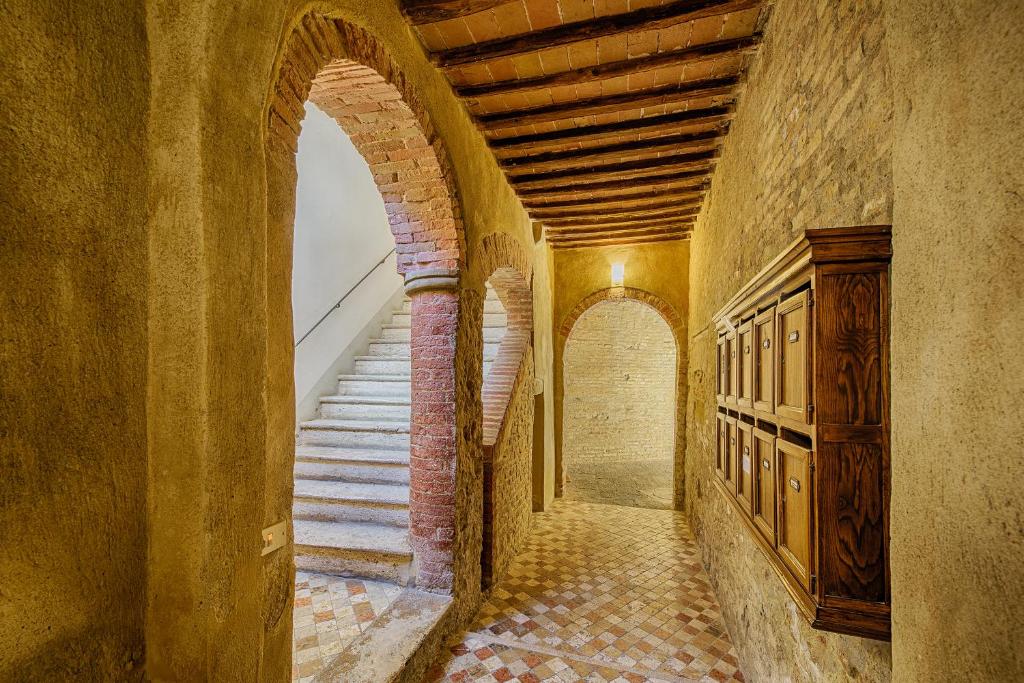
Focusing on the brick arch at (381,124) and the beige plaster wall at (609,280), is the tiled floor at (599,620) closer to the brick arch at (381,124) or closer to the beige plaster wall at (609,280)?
the beige plaster wall at (609,280)

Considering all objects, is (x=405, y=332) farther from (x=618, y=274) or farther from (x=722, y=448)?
(x=722, y=448)

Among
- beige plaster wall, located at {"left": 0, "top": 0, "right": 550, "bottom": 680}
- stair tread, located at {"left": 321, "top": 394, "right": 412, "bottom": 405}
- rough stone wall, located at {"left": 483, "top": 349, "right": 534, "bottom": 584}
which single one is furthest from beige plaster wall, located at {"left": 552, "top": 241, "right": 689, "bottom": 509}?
beige plaster wall, located at {"left": 0, "top": 0, "right": 550, "bottom": 680}

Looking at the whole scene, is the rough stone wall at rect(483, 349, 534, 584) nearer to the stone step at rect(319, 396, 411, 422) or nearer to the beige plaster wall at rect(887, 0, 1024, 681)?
the stone step at rect(319, 396, 411, 422)

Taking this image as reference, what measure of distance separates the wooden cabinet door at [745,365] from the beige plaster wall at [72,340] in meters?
2.32

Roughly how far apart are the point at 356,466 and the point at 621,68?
153 inches

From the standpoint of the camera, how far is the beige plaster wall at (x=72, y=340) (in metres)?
0.90

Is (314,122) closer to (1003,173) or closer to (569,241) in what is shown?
(569,241)

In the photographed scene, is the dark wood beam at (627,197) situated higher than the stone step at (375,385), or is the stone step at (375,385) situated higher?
the dark wood beam at (627,197)

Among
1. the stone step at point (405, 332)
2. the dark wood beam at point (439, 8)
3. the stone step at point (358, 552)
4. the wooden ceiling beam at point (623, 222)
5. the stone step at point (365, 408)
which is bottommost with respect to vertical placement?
the stone step at point (358, 552)

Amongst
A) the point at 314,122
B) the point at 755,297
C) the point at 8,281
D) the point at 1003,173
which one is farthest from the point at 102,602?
the point at 314,122

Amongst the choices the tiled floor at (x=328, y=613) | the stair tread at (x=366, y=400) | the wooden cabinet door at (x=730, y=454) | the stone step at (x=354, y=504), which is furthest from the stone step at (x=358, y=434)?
the wooden cabinet door at (x=730, y=454)

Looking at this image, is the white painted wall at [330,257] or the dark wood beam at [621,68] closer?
the dark wood beam at [621,68]

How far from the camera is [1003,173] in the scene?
2.72ft

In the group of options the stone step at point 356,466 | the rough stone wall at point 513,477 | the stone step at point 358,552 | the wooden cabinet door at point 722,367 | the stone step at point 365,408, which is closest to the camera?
the wooden cabinet door at point 722,367
